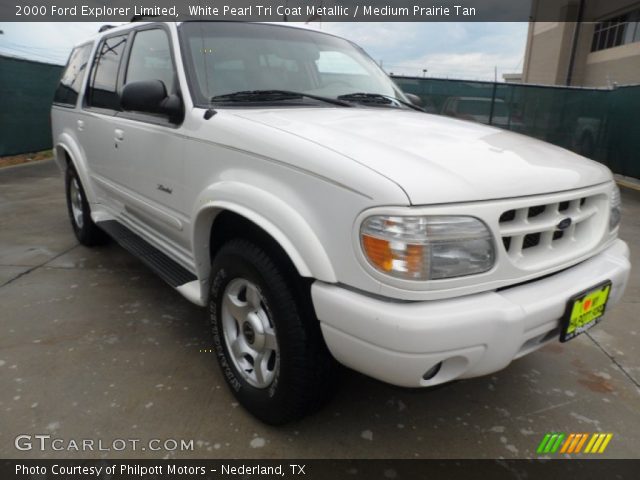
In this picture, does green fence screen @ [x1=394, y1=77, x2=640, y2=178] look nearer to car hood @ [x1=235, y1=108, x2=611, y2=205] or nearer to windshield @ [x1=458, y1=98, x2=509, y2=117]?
windshield @ [x1=458, y1=98, x2=509, y2=117]

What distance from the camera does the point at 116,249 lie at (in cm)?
466

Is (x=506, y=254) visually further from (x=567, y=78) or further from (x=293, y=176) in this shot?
(x=567, y=78)

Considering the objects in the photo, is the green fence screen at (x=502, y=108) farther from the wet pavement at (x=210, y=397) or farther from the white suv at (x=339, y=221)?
the white suv at (x=339, y=221)

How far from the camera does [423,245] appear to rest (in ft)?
5.06

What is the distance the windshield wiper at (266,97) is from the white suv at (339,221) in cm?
2

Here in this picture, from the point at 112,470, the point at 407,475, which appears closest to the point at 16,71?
the point at 112,470

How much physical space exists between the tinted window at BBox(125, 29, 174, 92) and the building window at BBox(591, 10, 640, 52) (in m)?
25.8

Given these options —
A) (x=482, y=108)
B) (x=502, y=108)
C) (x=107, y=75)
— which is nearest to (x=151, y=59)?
(x=107, y=75)

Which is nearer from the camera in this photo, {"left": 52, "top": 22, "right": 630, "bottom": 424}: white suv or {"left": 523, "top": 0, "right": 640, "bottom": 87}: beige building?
{"left": 52, "top": 22, "right": 630, "bottom": 424}: white suv

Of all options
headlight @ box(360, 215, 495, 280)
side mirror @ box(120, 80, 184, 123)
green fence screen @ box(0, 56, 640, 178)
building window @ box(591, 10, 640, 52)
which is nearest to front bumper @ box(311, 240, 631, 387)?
headlight @ box(360, 215, 495, 280)

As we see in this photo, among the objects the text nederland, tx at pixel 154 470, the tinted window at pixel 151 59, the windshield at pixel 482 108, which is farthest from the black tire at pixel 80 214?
the windshield at pixel 482 108

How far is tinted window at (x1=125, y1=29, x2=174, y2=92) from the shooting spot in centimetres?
274

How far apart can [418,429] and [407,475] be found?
0.30 meters

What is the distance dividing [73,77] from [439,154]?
13.1ft
